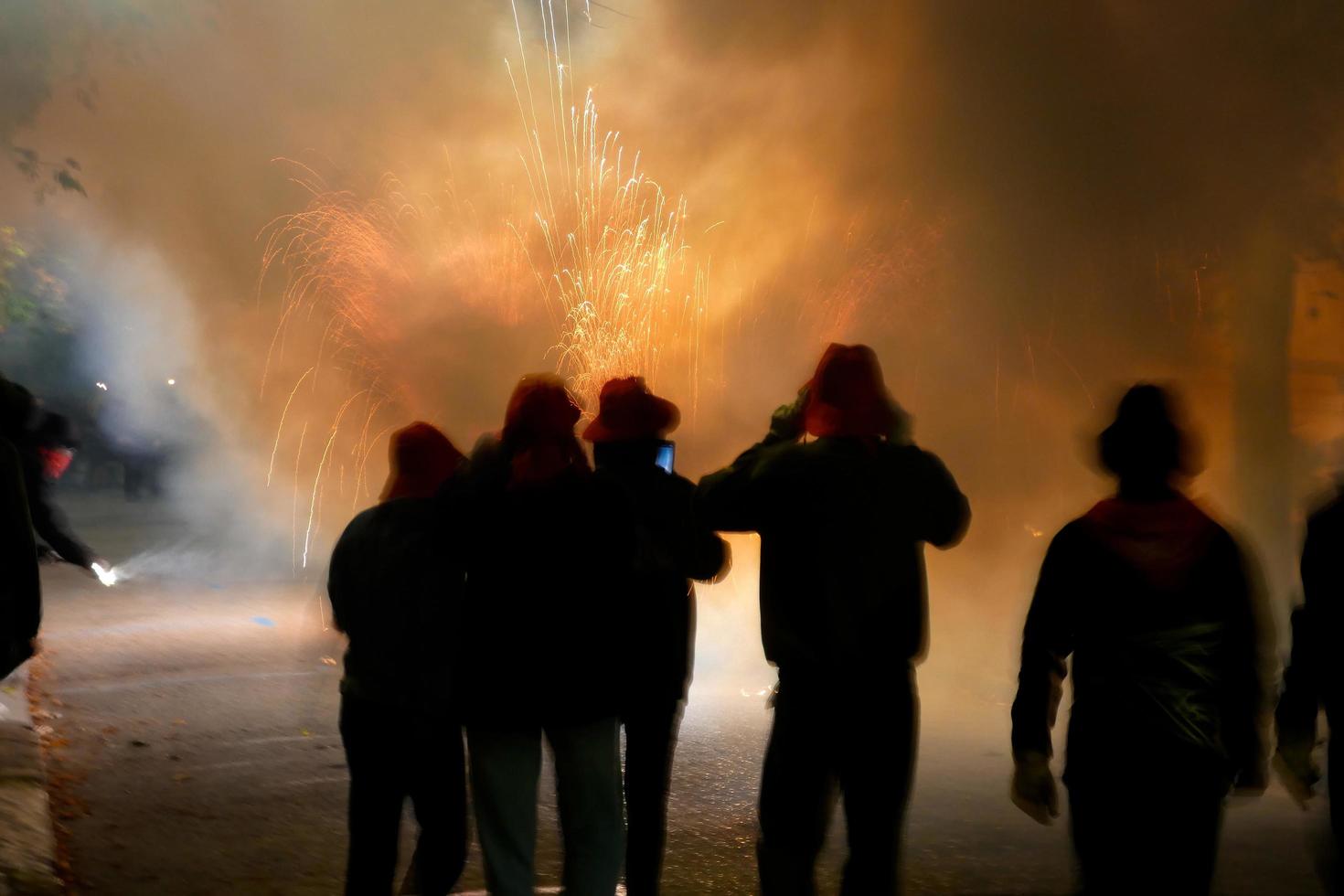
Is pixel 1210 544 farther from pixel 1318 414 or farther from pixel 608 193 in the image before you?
pixel 608 193

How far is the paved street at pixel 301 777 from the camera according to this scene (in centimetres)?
468

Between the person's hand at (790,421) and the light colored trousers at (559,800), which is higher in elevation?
the person's hand at (790,421)

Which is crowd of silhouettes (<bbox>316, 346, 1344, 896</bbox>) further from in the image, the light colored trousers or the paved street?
the paved street

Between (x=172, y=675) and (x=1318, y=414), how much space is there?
11.5 metres

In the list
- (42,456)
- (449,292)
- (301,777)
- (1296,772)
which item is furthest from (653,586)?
(449,292)

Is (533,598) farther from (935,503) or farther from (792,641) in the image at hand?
(935,503)

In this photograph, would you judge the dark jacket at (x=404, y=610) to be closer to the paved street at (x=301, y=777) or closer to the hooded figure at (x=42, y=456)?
the paved street at (x=301, y=777)

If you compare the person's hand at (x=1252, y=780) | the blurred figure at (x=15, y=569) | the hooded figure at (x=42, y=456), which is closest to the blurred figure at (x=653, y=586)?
the person's hand at (x=1252, y=780)

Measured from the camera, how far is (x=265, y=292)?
24.5 m

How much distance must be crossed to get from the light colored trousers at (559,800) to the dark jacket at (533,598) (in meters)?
0.07

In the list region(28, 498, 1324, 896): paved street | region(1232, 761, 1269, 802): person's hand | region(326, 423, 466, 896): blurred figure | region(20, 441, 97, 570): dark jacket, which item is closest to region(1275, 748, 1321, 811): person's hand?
region(1232, 761, 1269, 802): person's hand

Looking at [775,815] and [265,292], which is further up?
[265,292]

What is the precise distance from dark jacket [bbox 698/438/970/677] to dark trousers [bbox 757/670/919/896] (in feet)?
0.26

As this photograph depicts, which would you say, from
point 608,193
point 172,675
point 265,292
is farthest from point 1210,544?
point 265,292
